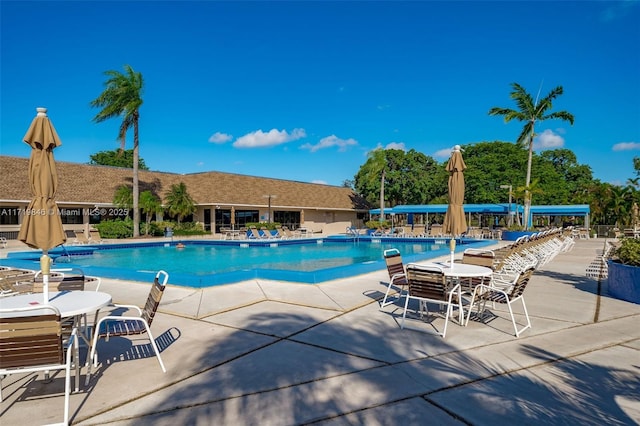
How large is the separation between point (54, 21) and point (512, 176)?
4554cm

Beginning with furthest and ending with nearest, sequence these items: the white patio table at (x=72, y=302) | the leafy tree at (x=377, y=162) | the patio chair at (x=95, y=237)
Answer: the leafy tree at (x=377, y=162), the patio chair at (x=95, y=237), the white patio table at (x=72, y=302)

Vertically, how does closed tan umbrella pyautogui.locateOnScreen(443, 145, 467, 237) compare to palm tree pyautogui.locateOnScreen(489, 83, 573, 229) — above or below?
below

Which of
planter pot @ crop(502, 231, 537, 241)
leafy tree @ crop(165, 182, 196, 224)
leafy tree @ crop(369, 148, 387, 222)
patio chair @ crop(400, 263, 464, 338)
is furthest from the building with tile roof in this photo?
patio chair @ crop(400, 263, 464, 338)

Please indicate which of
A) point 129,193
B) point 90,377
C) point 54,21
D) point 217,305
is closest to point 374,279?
point 217,305

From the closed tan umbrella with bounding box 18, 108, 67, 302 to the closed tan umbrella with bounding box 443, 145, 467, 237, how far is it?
5.48 metres

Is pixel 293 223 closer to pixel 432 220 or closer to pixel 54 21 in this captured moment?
pixel 432 220

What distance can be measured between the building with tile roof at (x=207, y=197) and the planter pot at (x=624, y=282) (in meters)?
24.2

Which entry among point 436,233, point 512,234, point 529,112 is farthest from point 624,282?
point 529,112

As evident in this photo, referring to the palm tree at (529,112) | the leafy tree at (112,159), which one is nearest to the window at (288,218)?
the palm tree at (529,112)

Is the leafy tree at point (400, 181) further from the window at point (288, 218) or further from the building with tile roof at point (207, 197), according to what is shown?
the window at point (288, 218)

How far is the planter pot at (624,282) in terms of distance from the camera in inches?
263

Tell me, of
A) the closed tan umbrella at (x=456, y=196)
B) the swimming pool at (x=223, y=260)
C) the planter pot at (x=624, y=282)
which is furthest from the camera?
the swimming pool at (x=223, y=260)

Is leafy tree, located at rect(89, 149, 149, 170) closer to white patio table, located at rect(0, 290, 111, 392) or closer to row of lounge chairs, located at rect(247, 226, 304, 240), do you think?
row of lounge chairs, located at rect(247, 226, 304, 240)

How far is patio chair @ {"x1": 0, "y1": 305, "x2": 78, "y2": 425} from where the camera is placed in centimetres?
287
